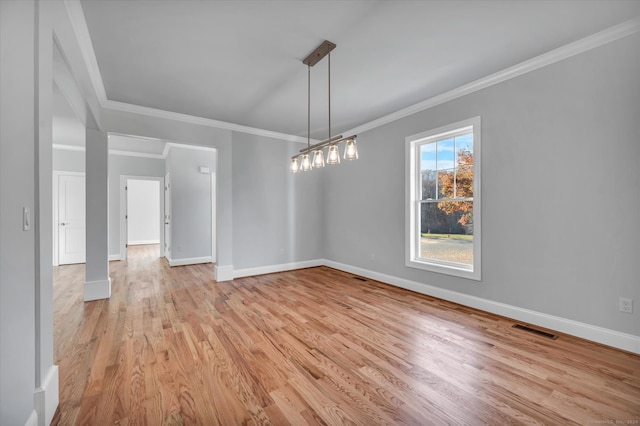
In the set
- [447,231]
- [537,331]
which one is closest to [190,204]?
[447,231]

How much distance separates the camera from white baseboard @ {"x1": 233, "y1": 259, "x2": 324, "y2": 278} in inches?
196

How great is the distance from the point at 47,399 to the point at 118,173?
7.19 m

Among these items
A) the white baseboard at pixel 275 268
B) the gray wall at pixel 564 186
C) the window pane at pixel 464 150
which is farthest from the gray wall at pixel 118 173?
the window pane at pixel 464 150

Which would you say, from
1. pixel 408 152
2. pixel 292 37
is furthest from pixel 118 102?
pixel 408 152

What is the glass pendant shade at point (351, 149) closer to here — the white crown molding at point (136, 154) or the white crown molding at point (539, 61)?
the white crown molding at point (539, 61)

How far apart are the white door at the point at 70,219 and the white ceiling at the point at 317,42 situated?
4369 mm

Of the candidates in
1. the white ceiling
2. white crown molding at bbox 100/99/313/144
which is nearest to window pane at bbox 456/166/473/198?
the white ceiling

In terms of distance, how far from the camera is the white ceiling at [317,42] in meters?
2.12

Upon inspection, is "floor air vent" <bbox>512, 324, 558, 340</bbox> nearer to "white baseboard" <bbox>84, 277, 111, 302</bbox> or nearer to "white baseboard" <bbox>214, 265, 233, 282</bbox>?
"white baseboard" <bbox>214, 265, 233, 282</bbox>

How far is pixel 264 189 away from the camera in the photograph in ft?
17.3

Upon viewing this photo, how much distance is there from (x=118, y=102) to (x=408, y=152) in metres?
4.27

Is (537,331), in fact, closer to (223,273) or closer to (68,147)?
(223,273)

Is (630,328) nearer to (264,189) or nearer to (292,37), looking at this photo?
(292,37)

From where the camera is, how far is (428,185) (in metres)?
4.02
